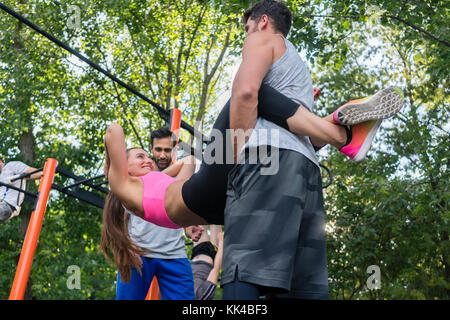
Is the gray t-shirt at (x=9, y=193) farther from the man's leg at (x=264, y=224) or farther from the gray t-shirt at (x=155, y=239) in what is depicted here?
the man's leg at (x=264, y=224)

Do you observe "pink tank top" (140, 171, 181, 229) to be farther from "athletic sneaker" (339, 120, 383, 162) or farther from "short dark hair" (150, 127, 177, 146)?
"short dark hair" (150, 127, 177, 146)

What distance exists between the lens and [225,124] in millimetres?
1570

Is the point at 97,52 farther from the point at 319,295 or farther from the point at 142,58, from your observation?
the point at 319,295

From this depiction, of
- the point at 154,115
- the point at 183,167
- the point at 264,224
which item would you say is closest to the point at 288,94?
the point at 264,224

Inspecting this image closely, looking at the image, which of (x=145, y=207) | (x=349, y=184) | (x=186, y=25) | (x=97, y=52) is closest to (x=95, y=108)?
(x=97, y=52)

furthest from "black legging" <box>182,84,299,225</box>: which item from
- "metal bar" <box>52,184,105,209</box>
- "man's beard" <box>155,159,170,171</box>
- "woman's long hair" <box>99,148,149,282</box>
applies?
"metal bar" <box>52,184,105,209</box>

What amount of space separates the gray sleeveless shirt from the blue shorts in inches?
67.0

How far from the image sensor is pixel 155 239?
305 centimetres

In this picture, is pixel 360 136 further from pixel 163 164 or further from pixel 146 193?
pixel 163 164

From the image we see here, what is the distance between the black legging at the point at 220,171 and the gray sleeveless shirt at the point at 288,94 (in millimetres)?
23

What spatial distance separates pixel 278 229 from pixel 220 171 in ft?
0.97

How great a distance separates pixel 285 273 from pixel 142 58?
12261 mm

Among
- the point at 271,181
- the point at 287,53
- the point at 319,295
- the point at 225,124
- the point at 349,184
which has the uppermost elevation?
the point at 349,184

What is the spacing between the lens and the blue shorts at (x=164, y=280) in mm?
2930
